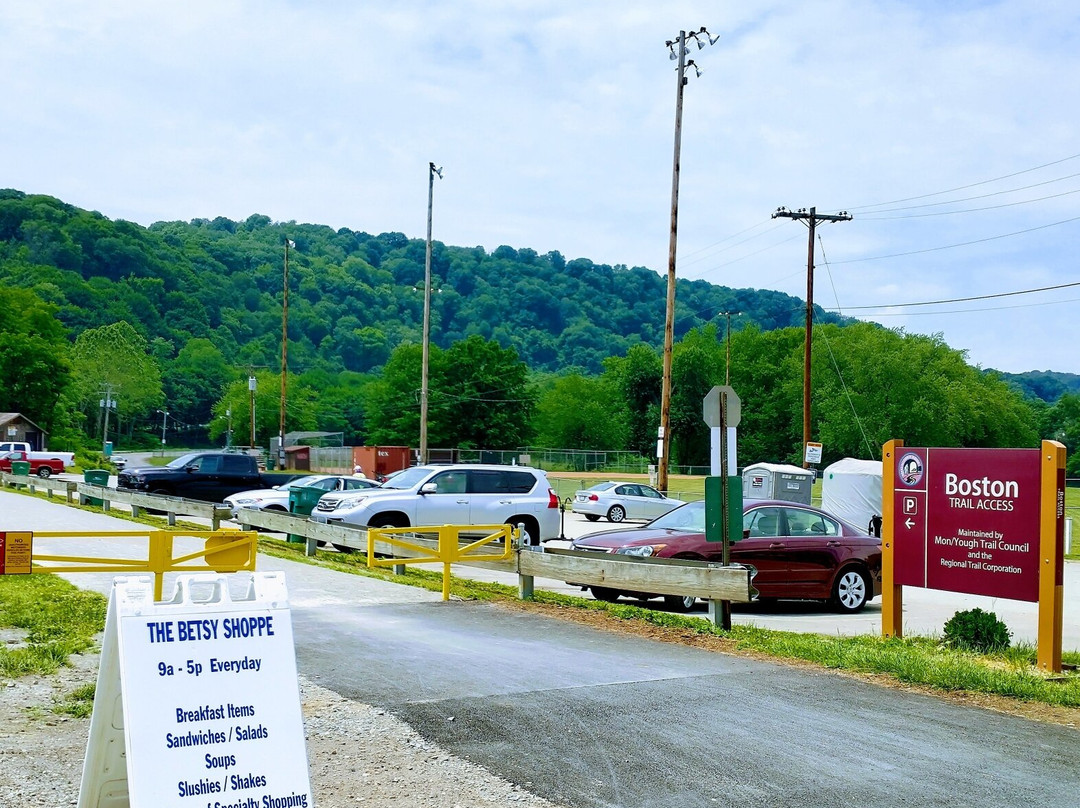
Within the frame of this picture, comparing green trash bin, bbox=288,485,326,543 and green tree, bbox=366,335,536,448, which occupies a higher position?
green tree, bbox=366,335,536,448

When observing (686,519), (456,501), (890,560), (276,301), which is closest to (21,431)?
(456,501)

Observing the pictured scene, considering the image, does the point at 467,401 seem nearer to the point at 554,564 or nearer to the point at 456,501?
the point at 456,501

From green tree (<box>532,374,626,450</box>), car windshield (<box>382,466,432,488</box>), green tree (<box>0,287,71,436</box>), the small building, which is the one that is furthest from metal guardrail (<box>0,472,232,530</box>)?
green tree (<box>532,374,626,450</box>)

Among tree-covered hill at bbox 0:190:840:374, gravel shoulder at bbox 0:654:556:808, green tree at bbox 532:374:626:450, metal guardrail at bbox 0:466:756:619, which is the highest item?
tree-covered hill at bbox 0:190:840:374

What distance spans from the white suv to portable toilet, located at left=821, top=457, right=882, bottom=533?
14.8 meters

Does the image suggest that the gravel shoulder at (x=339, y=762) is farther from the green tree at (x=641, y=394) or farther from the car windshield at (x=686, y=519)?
the green tree at (x=641, y=394)

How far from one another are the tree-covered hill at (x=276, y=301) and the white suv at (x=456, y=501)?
12787 cm

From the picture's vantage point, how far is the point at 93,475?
34.2 meters

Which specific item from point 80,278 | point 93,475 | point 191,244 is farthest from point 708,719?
point 191,244

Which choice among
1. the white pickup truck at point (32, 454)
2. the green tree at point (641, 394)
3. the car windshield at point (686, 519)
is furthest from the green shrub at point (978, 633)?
the green tree at point (641, 394)

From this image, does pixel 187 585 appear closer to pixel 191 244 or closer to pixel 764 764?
pixel 764 764

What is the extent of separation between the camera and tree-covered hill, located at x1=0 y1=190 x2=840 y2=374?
160625mm

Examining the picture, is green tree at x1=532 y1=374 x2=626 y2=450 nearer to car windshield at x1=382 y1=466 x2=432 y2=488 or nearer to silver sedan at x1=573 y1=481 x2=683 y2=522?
silver sedan at x1=573 y1=481 x2=683 y2=522

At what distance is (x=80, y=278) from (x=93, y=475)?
137 meters
